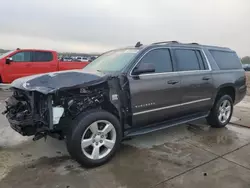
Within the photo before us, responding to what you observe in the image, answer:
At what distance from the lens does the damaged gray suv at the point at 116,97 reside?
11.0ft

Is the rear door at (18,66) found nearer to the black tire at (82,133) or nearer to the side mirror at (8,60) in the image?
the side mirror at (8,60)

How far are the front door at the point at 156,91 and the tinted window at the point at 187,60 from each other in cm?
24

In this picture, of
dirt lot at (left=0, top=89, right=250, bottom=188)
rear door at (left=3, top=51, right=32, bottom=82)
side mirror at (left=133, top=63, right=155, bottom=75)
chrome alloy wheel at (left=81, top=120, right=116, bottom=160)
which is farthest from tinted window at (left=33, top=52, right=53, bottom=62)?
chrome alloy wheel at (left=81, top=120, right=116, bottom=160)

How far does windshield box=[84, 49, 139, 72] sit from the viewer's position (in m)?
4.10

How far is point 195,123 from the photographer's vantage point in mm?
5961

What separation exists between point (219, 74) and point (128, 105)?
259 cm

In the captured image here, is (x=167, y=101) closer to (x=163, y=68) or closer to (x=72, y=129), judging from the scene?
(x=163, y=68)

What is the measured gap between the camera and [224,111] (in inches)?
225

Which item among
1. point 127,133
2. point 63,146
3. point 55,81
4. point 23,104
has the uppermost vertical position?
point 55,81

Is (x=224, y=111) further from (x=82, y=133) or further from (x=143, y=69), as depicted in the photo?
(x=82, y=133)

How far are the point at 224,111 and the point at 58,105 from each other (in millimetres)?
4054

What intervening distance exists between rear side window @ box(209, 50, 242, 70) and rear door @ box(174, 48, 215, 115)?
0.45 meters

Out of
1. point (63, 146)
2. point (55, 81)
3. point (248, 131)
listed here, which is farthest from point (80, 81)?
point (248, 131)

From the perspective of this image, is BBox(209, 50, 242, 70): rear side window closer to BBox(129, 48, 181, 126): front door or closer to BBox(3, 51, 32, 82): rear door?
BBox(129, 48, 181, 126): front door
